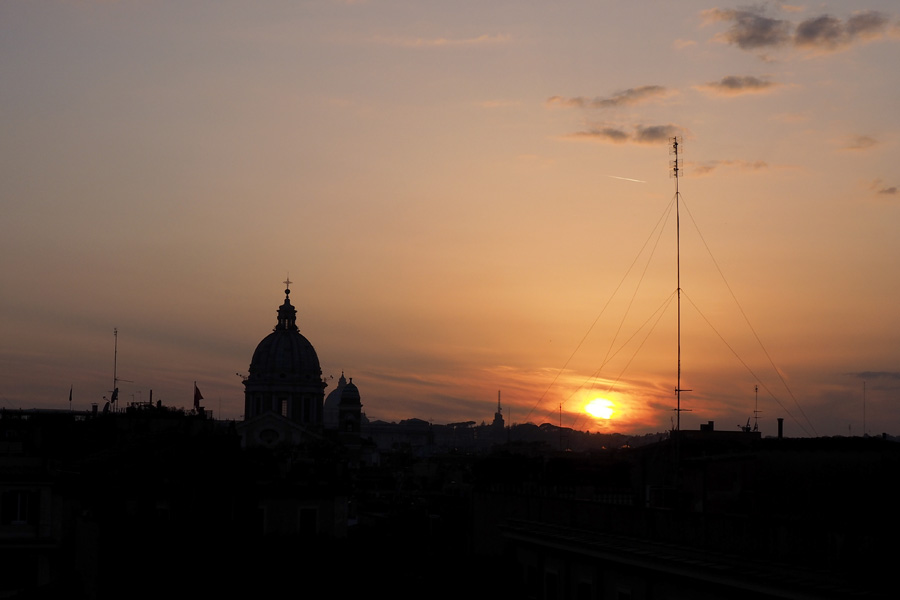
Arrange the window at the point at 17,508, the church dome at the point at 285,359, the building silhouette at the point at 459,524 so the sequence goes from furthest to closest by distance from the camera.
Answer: the church dome at the point at 285,359 < the window at the point at 17,508 < the building silhouette at the point at 459,524

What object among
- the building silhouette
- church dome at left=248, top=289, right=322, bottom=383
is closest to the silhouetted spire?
church dome at left=248, top=289, right=322, bottom=383

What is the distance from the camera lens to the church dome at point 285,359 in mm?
148125

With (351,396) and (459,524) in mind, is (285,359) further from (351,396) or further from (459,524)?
(459,524)

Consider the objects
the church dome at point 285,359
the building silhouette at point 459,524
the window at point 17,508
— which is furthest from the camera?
the church dome at point 285,359

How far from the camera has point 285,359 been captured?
489 ft

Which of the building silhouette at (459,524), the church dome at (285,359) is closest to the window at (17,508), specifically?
the building silhouette at (459,524)

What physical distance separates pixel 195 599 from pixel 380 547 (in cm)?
756

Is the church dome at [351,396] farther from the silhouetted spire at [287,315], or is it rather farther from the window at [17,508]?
the window at [17,508]

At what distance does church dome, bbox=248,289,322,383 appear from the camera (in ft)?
486

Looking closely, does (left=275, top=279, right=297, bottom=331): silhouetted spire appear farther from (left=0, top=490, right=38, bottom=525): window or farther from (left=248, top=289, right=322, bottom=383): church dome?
(left=0, top=490, right=38, bottom=525): window

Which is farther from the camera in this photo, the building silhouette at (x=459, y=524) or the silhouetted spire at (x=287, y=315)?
the silhouetted spire at (x=287, y=315)

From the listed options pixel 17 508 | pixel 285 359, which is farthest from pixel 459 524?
pixel 285 359

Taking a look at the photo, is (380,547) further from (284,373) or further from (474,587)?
(284,373)

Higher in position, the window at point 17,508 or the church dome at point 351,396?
the church dome at point 351,396
